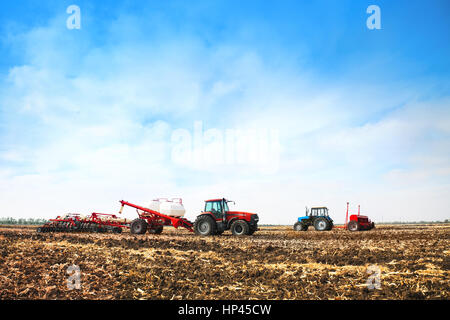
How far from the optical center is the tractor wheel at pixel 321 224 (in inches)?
1260

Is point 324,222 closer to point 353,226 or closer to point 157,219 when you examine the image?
point 353,226

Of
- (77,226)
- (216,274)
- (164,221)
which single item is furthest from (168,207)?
(216,274)

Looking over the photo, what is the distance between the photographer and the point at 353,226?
3222cm

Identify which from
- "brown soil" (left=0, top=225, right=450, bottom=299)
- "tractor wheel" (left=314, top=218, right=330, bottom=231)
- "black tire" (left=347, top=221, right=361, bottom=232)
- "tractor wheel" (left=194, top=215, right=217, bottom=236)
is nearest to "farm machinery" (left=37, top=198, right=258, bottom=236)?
"tractor wheel" (left=194, top=215, right=217, bottom=236)

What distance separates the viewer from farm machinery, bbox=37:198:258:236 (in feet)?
70.9

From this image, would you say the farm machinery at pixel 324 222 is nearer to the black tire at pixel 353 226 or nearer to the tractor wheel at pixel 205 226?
the black tire at pixel 353 226

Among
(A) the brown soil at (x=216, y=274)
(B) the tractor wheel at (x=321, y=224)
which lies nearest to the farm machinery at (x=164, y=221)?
(A) the brown soil at (x=216, y=274)

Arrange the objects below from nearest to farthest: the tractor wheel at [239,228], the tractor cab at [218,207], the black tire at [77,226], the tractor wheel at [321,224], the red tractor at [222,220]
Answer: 1. the tractor wheel at [239,228]
2. the red tractor at [222,220]
3. the tractor cab at [218,207]
4. the black tire at [77,226]
5. the tractor wheel at [321,224]

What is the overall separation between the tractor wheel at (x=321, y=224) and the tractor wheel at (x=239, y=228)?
47.3ft

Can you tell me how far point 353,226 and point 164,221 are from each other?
68.8 ft
